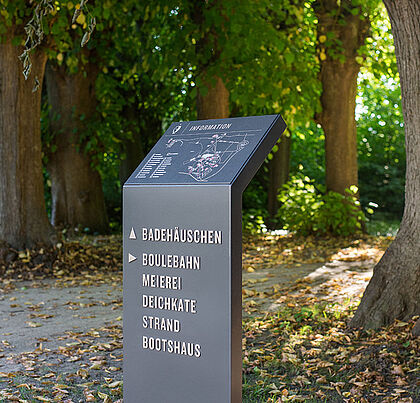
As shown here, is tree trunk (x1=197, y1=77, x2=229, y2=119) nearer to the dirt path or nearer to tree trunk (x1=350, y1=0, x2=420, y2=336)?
the dirt path

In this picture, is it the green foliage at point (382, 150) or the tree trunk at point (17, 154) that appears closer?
the tree trunk at point (17, 154)

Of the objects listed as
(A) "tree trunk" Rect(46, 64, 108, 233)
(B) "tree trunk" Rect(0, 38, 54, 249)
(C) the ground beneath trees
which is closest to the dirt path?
(C) the ground beneath trees

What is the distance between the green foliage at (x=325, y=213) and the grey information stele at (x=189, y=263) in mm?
8780

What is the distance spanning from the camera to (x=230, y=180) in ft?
11.4

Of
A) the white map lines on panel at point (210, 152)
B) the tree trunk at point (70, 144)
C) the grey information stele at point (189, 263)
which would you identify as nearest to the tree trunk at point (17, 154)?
the tree trunk at point (70, 144)

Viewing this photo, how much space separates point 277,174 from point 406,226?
11.7 m

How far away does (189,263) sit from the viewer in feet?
12.0

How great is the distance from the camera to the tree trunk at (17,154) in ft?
31.1

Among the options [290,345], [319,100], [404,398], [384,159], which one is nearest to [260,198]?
[319,100]

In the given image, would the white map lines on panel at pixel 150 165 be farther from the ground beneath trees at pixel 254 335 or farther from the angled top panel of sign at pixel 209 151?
the ground beneath trees at pixel 254 335

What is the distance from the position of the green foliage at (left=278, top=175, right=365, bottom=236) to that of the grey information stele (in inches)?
346

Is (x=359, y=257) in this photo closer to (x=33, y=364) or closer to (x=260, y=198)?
(x=33, y=364)

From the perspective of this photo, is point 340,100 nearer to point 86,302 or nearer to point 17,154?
point 17,154

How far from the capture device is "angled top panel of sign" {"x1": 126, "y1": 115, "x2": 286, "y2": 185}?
363cm
